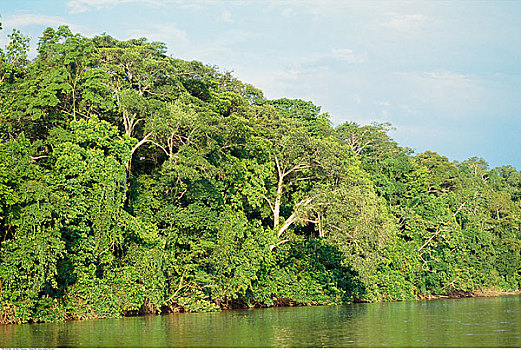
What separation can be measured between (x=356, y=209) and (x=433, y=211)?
65.6ft

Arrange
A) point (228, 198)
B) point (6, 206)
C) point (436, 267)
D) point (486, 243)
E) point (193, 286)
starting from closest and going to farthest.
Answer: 1. point (6, 206)
2. point (193, 286)
3. point (228, 198)
4. point (436, 267)
5. point (486, 243)

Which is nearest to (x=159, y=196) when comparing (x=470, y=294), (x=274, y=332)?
(x=274, y=332)

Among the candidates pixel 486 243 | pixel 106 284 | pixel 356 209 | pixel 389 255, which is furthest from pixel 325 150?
pixel 486 243

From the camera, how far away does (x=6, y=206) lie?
25.2 meters

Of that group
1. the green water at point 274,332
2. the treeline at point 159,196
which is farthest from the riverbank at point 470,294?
the green water at point 274,332

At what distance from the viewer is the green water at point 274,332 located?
55.7 feet

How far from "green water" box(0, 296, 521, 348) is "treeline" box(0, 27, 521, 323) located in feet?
10.0

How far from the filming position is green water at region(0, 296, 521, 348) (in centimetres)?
1698

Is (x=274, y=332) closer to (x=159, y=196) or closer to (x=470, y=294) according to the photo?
(x=159, y=196)

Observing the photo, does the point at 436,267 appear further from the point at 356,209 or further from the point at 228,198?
the point at 228,198

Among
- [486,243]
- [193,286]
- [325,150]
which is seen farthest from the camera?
[486,243]

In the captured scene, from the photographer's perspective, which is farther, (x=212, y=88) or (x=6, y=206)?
(x=212, y=88)

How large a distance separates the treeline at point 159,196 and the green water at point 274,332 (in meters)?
3.06

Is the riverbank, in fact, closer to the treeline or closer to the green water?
the treeline
